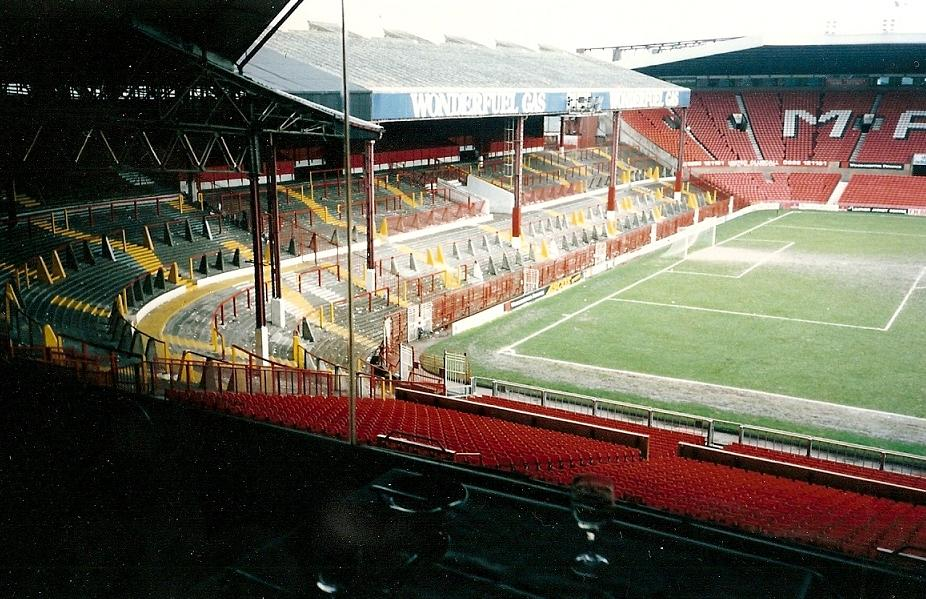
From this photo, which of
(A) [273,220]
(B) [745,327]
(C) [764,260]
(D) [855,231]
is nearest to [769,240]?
(C) [764,260]

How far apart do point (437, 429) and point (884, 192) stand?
57.3 meters

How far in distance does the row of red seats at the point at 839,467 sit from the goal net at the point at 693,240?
26.0 metres

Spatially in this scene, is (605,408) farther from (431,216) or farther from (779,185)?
(779,185)

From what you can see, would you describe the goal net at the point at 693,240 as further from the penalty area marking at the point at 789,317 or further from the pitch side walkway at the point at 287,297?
the penalty area marking at the point at 789,317

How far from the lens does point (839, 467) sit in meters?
14.8

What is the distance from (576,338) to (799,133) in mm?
51242

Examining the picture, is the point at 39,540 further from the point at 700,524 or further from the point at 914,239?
the point at 914,239

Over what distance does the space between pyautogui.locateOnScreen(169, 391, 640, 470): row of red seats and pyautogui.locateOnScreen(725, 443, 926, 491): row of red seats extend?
2903mm

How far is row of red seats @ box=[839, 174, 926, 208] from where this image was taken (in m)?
58.4

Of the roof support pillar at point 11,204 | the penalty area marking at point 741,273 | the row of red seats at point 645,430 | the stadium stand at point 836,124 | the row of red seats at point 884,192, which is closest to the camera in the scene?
the row of red seats at point 645,430

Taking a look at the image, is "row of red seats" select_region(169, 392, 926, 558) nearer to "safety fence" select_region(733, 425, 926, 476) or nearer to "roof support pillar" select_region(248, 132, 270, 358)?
"safety fence" select_region(733, 425, 926, 476)

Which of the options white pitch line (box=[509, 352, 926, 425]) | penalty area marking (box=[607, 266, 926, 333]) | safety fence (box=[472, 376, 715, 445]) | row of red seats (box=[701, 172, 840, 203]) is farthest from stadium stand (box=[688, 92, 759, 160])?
safety fence (box=[472, 376, 715, 445])

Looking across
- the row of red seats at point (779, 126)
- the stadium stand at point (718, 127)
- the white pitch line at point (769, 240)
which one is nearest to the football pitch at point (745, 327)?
the white pitch line at point (769, 240)

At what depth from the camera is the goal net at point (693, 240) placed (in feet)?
137
